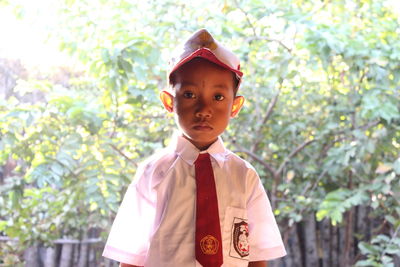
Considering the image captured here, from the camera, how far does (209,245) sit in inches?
38.9

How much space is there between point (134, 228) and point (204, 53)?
38 cm

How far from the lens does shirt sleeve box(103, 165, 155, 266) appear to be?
3.41 feet

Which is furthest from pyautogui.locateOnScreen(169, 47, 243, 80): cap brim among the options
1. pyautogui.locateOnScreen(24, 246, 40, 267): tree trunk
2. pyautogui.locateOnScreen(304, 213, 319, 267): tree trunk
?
pyautogui.locateOnScreen(304, 213, 319, 267): tree trunk

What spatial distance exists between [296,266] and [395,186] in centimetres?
80

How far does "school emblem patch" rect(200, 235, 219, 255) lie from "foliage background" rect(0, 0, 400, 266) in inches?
31.2

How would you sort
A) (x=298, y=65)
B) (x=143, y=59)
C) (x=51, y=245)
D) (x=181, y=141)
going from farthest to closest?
(x=298, y=65) → (x=51, y=245) → (x=143, y=59) → (x=181, y=141)

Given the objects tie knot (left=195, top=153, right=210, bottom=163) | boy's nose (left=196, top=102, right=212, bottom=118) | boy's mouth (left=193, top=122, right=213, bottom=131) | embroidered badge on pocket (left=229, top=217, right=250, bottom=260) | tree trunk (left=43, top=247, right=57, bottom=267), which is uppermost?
boy's nose (left=196, top=102, right=212, bottom=118)

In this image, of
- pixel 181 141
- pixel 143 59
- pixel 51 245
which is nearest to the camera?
pixel 181 141

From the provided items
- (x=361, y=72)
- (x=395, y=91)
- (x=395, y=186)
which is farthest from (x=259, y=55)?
(x=395, y=186)

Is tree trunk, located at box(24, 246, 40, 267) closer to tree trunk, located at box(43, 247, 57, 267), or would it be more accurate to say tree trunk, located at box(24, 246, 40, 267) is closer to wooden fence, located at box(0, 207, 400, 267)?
tree trunk, located at box(43, 247, 57, 267)

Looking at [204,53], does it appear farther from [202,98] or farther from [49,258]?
[49,258]

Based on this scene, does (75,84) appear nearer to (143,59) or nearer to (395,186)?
(143,59)

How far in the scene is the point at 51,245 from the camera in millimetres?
1983

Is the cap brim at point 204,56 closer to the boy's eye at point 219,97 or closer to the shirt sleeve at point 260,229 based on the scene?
the boy's eye at point 219,97
